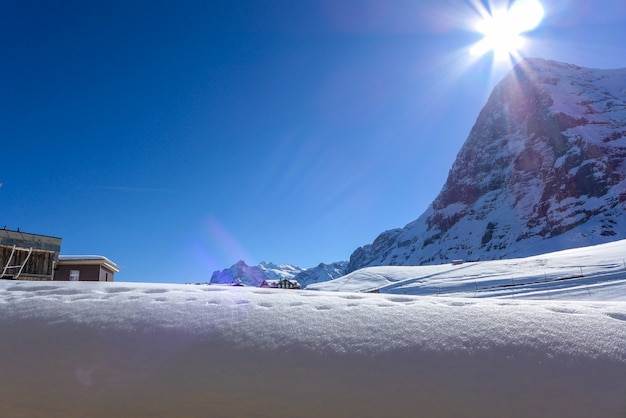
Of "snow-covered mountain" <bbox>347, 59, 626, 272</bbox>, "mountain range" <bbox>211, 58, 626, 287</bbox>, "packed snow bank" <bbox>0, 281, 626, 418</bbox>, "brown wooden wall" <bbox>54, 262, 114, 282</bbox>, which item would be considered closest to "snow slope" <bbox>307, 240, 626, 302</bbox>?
"packed snow bank" <bbox>0, 281, 626, 418</bbox>

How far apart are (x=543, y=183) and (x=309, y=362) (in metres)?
177

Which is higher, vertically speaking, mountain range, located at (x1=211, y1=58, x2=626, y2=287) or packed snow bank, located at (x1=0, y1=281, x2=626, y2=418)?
mountain range, located at (x1=211, y1=58, x2=626, y2=287)

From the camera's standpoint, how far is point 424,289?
43.3 m

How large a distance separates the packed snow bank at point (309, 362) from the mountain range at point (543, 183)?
125432mm

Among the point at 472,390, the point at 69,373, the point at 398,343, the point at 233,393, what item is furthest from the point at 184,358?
the point at 472,390

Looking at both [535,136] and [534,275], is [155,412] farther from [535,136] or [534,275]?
[535,136]

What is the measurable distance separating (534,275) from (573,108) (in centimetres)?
15678

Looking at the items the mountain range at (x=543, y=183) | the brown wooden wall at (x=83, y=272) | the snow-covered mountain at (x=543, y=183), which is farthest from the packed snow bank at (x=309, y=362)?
the mountain range at (x=543, y=183)

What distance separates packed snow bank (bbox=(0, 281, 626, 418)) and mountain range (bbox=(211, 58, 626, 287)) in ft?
412

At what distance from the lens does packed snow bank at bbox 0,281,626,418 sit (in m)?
2.29

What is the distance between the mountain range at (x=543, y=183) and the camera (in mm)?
129125

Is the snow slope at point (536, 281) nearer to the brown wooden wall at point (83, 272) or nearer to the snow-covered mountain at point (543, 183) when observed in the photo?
the brown wooden wall at point (83, 272)

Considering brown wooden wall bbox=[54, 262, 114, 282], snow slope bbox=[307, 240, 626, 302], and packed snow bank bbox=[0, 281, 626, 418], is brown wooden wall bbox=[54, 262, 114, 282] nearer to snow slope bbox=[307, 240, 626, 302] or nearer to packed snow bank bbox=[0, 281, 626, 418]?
packed snow bank bbox=[0, 281, 626, 418]

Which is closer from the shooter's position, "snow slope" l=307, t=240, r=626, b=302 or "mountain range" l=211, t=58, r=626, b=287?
"snow slope" l=307, t=240, r=626, b=302
